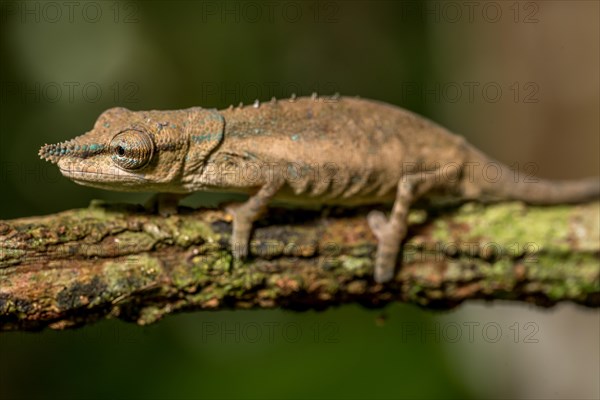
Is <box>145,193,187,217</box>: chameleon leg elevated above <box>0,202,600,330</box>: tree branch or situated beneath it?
elevated above

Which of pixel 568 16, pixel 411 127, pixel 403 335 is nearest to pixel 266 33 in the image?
pixel 411 127

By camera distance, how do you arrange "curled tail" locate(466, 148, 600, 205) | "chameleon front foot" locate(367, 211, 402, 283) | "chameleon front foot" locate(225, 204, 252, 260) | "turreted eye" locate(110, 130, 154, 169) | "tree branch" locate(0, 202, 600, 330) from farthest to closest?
"curled tail" locate(466, 148, 600, 205) < "chameleon front foot" locate(367, 211, 402, 283) < "chameleon front foot" locate(225, 204, 252, 260) < "turreted eye" locate(110, 130, 154, 169) < "tree branch" locate(0, 202, 600, 330)

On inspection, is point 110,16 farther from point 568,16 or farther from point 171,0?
point 568,16

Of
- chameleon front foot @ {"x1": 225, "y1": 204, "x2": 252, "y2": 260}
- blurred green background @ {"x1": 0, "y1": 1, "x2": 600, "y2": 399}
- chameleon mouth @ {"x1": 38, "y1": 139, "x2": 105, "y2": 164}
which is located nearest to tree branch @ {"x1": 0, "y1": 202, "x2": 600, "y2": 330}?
chameleon front foot @ {"x1": 225, "y1": 204, "x2": 252, "y2": 260}

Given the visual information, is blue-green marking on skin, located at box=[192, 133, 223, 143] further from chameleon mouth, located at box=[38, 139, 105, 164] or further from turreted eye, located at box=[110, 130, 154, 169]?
chameleon mouth, located at box=[38, 139, 105, 164]

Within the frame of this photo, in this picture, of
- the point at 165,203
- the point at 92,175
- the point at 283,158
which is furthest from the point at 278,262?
the point at 92,175

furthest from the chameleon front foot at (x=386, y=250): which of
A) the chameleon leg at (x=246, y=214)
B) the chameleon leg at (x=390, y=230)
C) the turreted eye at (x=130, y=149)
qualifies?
the turreted eye at (x=130, y=149)
